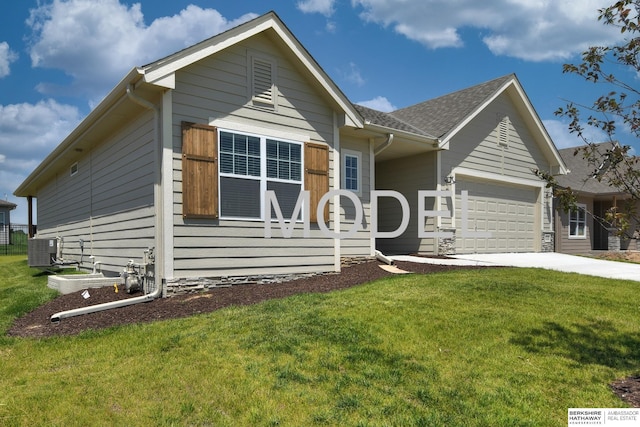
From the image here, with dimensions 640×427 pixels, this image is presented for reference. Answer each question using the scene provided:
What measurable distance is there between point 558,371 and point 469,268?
5.86m

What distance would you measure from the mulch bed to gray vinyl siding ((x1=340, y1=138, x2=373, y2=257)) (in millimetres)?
1418

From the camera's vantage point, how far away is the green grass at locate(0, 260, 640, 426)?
328 cm

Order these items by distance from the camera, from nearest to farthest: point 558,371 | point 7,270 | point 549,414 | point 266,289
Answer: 1. point 549,414
2. point 558,371
3. point 266,289
4. point 7,270

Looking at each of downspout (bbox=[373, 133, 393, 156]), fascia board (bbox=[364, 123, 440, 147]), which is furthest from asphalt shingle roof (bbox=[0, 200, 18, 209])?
fascia board (bbox=[364, 123, 440, 147])

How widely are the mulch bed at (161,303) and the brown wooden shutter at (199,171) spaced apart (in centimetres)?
145

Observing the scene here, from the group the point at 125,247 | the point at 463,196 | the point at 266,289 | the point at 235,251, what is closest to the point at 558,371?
the point at 266,289

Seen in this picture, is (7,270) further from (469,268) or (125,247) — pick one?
(469,268)

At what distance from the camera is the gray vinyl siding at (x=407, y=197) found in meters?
13.0

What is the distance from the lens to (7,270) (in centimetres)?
1458

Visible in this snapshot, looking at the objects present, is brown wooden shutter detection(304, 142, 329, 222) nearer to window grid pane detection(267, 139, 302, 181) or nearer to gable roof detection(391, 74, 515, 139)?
window grid pane detection(267, 139, 302, 181)

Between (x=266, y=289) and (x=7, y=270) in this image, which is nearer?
(x=266, y=289)

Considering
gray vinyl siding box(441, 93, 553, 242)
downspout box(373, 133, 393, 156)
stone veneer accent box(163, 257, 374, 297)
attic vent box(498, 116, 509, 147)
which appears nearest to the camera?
stone veneer accent box(163, 257, 374, 297)

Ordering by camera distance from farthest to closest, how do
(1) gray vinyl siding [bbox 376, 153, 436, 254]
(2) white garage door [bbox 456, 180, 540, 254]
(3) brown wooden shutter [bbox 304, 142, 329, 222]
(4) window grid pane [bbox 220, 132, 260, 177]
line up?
(2) white garage door [bbox 456, 180, 540, 254] < (1) gray vinyl siding [bbox 376, 153, 436, 254] < (3) brown wooden shutter [bbox 304, 142, 329, 222] < (4) window grid pane [bbox 220, 132, 260, 177]

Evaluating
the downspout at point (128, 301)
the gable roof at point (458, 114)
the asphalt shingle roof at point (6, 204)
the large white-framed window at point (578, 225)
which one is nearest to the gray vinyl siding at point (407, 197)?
the gable roof at point (458, 114)
